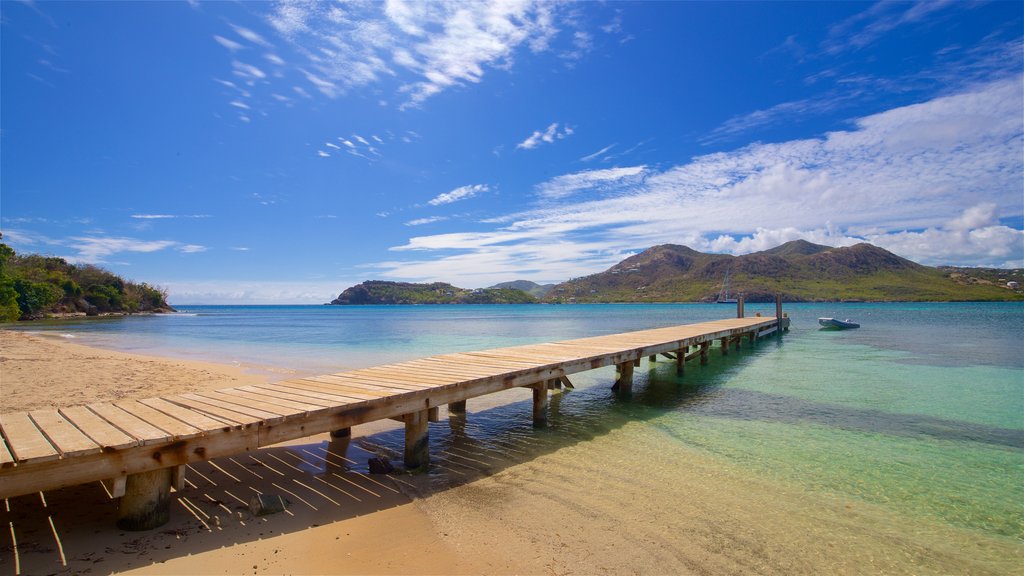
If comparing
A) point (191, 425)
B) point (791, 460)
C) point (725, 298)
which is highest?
point (725, 298)

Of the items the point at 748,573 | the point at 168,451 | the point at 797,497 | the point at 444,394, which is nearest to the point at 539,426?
the point at 444,394

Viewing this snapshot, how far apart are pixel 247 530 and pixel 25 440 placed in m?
2.06

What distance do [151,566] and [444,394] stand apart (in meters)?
3.78

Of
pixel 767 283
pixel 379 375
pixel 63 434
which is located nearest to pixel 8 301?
pixel 379 375

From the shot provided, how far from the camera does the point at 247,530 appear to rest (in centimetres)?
477

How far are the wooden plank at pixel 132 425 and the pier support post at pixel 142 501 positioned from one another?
1.25 feet

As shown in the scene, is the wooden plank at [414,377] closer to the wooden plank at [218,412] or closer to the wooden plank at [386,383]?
the wooden plank at [386,383]

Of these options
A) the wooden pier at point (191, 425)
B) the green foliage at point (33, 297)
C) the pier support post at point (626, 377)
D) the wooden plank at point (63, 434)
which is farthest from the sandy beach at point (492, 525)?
the green foliage at point (33, 297)

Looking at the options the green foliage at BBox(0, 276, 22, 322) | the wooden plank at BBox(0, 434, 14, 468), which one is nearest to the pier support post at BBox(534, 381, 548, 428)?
the wooden plank at BBox(0, 434, 14, 468)

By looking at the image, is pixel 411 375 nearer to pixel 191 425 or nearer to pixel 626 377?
pixel 191 425

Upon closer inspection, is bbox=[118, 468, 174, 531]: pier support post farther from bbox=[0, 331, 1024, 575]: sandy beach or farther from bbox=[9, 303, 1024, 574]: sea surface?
bbox=[9, 303, 1024, 574]: sea surface

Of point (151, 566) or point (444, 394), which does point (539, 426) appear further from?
point (151, 566)

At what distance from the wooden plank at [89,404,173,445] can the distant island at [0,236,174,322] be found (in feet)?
196

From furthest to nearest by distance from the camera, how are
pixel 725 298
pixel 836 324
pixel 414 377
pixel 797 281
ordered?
pixel 797 281 → pixel 725 298 → pixel 836 324 → pixel 414 377
